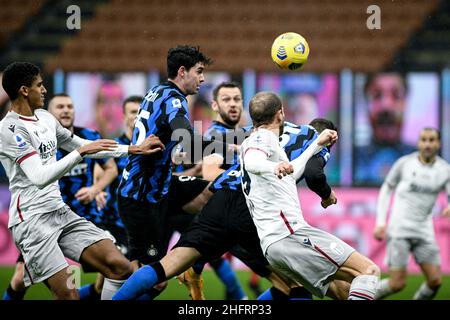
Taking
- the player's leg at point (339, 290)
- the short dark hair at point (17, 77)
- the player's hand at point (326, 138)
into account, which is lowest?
the player's leg at point (339, 290)

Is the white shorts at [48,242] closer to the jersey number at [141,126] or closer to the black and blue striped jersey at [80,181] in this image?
the jersey number at [141,126]

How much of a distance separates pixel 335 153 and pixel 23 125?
268 inches

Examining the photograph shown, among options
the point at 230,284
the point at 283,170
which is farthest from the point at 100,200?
the point at 283,170

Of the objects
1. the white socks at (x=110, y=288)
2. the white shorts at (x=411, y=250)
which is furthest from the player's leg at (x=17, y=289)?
the white shorts at (x=411, y=250)

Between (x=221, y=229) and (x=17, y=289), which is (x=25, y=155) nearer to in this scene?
(x=221, y=229)

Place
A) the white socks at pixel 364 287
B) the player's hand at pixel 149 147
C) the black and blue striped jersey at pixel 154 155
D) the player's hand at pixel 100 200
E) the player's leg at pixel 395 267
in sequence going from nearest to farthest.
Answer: the white socks at pixel 364 287 → the player's hand at pixel 149 147 → the black and blue striped jersey at pixel 154 155 → the player's hand at pixel 100 200 → the player's leg at pixel 395 267

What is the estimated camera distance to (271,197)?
541cm

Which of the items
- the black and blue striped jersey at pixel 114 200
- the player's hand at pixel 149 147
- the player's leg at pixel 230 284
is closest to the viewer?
the player's hand at pixel 149 147

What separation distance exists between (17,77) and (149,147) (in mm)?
989

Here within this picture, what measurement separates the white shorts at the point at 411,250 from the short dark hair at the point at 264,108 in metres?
3.73

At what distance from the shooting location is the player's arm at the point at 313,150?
5.32 m
